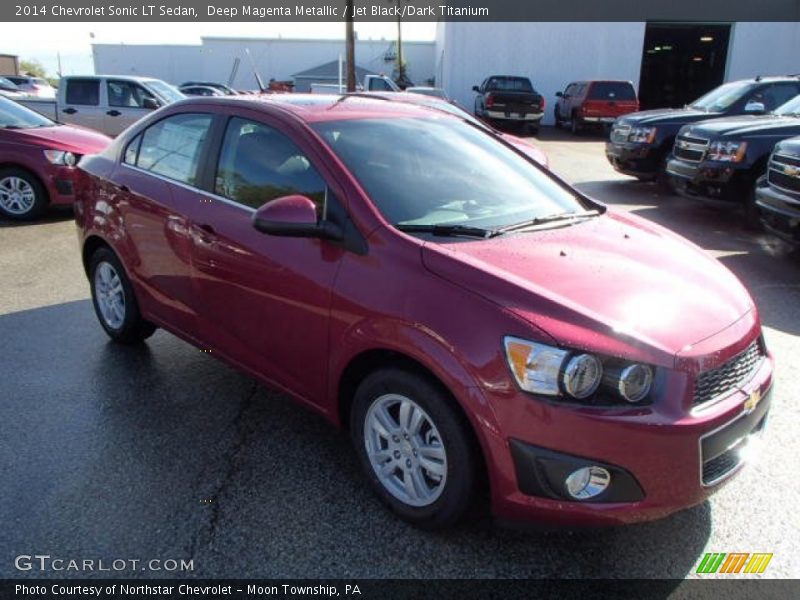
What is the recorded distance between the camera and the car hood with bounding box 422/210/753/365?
2.38m

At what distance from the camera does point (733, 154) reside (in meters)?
8.14

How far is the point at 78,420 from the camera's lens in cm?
365

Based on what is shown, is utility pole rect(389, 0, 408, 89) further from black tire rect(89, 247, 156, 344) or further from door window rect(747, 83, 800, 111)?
black tire rect(89, 247, 156, 344)

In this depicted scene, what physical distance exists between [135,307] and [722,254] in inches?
235

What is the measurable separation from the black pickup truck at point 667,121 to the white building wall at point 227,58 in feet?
130

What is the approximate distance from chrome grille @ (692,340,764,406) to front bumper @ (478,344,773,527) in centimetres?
5

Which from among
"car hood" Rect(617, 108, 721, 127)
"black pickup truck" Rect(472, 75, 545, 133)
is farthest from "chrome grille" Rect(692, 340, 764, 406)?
"black pickup truck" Rect(472, 75, 545, 133)

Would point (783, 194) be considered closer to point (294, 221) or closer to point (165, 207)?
point (294, 221)

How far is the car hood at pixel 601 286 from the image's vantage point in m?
2.38

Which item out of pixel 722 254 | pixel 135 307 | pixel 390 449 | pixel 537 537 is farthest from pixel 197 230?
pixel 722 254

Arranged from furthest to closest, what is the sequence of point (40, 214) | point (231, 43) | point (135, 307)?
point (231, 43) → point (40, 214) → point (135, 307)

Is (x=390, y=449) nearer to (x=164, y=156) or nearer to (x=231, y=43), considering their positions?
(x=164, y=156)

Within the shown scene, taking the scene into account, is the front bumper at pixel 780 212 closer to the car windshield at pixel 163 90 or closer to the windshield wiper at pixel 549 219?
the windshield wiper at pixel 549 219

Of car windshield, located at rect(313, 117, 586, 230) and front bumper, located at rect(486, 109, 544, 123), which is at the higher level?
car windshield, located at rect(313, 117, 586, 230)
